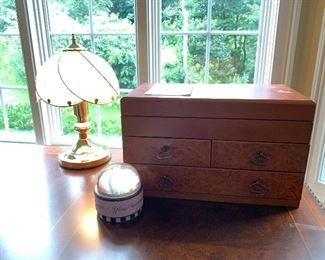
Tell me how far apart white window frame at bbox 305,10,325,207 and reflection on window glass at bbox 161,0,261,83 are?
0.29 meters

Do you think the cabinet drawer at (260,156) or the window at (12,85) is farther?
the window at (12,85)

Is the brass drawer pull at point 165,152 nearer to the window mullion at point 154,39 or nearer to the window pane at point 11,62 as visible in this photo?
the window mullion at point 154,39

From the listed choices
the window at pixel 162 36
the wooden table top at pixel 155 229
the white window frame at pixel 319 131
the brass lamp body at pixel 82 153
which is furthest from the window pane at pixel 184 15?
the wooden table top at pixel 155 229

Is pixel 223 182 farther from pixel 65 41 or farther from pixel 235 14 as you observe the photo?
pixel 65 41

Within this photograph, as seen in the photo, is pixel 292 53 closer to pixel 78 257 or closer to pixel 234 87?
pixel 234 87

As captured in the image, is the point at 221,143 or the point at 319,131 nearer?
the point at 221,143

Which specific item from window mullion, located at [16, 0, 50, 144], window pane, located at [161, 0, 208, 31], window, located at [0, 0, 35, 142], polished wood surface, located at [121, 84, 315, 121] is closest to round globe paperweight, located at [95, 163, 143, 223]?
polished wood surface, located at [121, 84, 315, 121]

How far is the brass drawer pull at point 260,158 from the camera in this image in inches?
27.1

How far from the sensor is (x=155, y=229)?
63 centimetres

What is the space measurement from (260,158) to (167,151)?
24 centimetres

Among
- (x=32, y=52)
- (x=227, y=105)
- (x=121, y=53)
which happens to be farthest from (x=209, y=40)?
(x=32, y=52)

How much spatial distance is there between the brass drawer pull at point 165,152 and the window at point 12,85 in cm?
124

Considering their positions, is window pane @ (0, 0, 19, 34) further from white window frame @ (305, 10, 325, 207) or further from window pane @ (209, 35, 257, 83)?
white window frame @ (305, 10, 325, 207)

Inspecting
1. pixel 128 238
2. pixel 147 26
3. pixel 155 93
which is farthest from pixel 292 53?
pixel 128 238
